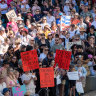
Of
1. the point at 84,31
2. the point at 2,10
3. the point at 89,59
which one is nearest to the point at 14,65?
the point at 89,59

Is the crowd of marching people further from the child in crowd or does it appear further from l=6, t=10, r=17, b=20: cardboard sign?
l=6, t=10, r=17, b=20: cardboard sign

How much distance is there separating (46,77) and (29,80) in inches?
21.4

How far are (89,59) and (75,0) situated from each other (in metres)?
8.00

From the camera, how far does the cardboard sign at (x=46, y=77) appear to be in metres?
10.2

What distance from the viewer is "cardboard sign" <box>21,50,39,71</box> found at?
33.6 ft

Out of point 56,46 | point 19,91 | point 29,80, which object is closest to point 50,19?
point 56,46

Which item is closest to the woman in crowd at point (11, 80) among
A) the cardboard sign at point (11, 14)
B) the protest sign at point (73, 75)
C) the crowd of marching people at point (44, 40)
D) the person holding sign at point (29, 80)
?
the crowd of marching people at point (44, 40)

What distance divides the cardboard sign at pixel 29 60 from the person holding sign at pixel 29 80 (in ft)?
0.65

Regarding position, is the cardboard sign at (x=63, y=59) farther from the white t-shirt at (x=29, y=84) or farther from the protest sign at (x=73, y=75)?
the white t-shirt at (x=29, y=84)

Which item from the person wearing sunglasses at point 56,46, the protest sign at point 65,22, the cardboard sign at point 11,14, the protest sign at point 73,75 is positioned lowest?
the protest sign at point 73,75

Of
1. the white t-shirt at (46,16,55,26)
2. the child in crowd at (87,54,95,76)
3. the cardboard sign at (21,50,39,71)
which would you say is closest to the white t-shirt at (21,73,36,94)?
the cardboard sign at (21,50,39,71)

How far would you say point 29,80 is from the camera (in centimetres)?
1015

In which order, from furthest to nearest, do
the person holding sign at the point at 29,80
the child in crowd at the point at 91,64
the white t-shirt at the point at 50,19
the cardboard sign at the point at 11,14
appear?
the white t-shirt at the point at 50,19, the cardboard sign at the point at 11,14, the child in crowd at the point at 91,64, the person holding sign at the point at 29,80

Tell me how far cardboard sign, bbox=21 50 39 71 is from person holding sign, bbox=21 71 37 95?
0.65 feet
